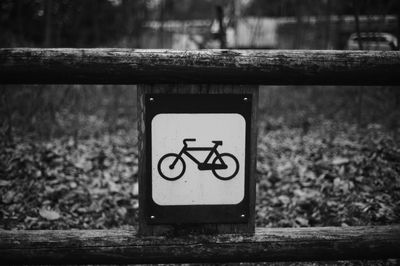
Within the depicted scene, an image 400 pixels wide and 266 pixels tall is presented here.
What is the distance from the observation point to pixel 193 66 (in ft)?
6.05

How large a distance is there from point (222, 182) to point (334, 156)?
3.29 m

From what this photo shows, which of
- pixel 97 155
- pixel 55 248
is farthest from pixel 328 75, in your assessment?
pixel 97 155

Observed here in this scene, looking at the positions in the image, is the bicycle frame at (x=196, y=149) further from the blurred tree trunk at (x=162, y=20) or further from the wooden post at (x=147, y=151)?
the blurred tree trunk at (x=162, y=20)

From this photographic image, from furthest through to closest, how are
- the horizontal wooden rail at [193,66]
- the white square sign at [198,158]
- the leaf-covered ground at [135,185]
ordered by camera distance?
1. the leaf-covered ground at [135,185]
2. the white square sign at [198,158]
3. the horizontal wooden rail at [193,66]

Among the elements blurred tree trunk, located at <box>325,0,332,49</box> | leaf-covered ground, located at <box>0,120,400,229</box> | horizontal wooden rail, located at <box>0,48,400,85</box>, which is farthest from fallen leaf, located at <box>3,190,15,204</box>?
blurred tree trunk, located at <box>325,0,332,49</box>

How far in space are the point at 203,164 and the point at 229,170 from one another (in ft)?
0.49

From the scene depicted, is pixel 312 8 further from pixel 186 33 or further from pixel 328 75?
pixel 328 75

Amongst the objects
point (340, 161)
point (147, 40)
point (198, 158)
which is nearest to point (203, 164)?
point (198, 158)

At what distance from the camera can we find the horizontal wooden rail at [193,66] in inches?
71.6

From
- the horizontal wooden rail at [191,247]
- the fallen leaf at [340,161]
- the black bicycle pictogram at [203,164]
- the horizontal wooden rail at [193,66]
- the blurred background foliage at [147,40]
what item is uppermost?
the blurred background foliage at [147,40]

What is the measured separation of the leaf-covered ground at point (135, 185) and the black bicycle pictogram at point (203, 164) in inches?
65.7

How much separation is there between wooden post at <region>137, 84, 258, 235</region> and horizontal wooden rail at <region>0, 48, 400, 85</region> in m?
0.06

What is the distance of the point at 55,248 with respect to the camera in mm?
1950

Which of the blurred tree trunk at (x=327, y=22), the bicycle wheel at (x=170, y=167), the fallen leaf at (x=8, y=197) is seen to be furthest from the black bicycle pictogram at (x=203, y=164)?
the blurred tree trunk at (x=327, y=22)
